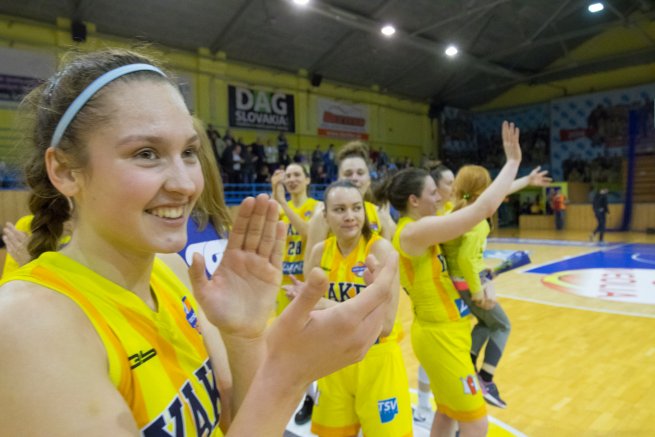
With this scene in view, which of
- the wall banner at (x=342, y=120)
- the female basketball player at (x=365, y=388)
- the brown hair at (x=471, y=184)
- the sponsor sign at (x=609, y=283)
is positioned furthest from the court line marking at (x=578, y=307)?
the wall banner at (x=342, y=120)

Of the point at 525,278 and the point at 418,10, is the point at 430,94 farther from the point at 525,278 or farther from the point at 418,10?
the point at 525,278

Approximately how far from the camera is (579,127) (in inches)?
843

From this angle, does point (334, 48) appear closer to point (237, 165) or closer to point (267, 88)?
point (267, 88)

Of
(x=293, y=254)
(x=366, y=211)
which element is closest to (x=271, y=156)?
(x=293, y=254)

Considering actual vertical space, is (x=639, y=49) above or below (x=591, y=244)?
above

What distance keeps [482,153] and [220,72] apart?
50.2 feet

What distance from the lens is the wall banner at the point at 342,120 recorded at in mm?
17859

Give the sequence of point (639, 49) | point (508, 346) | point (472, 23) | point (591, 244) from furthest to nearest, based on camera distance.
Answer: point (639, 49) < point (472, 23) < point (591, 244) < point (508, 346)

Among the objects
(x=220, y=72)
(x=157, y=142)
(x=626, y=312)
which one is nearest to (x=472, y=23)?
(x=220, y=72)

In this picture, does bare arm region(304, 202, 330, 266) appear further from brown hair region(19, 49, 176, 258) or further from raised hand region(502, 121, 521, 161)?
brown hair region(19, 49, 176, 258)

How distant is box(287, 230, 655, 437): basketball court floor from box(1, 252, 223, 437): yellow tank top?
2.52 metres

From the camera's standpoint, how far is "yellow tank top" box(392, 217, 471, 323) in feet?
9.17

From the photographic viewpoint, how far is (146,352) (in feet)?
3.32

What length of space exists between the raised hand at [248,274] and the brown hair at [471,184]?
233cm
